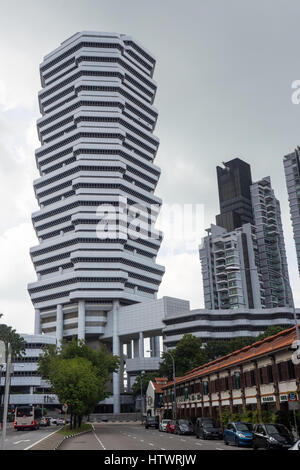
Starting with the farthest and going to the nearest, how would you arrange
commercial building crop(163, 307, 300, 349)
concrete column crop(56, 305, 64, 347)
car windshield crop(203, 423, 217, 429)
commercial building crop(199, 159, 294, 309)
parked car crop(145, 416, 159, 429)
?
1. commercial building crop(199, 159, 294, 309)
2. concrete column crop(56, 305, 64, 347)
3. commercial building crop(163, 307, 300, 349)
4. parked car crop(145, 416, 159, 429)
5. car windshield crop(203, 423, 217, 429)

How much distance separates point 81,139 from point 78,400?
13226 centimetres

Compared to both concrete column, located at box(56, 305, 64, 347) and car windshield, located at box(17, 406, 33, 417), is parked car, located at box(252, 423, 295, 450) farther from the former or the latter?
concrete column, located at box(56, 305, 64, 347)

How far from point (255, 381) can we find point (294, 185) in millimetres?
133637

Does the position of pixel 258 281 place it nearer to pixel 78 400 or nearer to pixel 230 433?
pixel 78 400

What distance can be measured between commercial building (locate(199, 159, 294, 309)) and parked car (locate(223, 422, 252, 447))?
439ft

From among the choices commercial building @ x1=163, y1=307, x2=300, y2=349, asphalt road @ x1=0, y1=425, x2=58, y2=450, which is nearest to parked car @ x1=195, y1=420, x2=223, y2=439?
asphalt road @ x1=0, y1=425, x2=58, y2=450

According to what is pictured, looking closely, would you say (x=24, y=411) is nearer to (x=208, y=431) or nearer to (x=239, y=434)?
(x=208, y=431)

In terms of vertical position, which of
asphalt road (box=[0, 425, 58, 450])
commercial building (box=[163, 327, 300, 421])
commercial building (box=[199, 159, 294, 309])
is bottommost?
asphalt road (box=[0, 425, 58, 450])

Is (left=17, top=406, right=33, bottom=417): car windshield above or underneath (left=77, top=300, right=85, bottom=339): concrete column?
underneath

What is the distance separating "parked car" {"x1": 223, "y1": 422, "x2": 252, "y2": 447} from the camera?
33281 mm

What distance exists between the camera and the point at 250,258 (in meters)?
174

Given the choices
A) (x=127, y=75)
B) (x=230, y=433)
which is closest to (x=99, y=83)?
(x=127, y=75)

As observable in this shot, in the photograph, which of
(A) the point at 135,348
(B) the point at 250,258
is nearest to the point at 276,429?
(B) the point at 250,258

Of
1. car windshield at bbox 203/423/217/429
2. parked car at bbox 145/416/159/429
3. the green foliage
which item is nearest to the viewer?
car windshield at bbox 203/423/217/429
